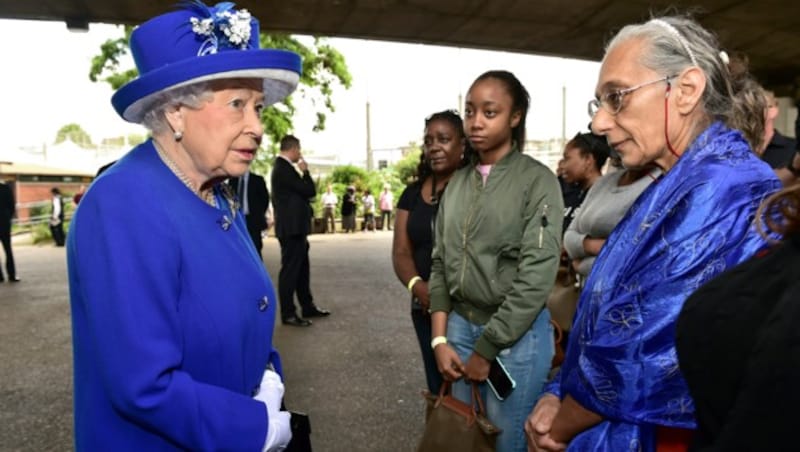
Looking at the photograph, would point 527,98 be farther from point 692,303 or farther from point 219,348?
point 692,303

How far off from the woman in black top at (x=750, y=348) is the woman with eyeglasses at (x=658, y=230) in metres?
0.45

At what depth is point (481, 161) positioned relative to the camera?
98.3 inches

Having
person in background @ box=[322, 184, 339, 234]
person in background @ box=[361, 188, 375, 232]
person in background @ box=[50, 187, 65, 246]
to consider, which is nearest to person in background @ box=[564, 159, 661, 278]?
person in background @ box=[50, 187, 65, 246]

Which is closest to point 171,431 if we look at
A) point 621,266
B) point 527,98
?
point 621,266

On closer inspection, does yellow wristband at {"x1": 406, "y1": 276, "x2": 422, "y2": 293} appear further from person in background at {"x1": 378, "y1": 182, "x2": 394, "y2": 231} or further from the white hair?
person in background at {"x1": 378, "y1": 182, "x2": 394, "y2": 231}

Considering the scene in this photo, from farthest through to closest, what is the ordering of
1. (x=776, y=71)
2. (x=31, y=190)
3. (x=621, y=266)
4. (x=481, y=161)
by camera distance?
1. (x=31, y=190)
2. (x=776, y=71)
3. (x=481, y=161)
4. (x=621, y=266)

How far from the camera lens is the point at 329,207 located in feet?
66.9

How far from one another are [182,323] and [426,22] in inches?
280

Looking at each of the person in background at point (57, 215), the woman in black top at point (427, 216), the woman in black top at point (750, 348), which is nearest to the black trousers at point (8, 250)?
the person in background at point (57, 215)

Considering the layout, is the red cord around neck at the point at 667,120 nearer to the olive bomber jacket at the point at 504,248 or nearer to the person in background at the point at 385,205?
the olive bomber jacket at the point at 504,248

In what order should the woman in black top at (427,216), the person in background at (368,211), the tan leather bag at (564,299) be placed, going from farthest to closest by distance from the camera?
the person in background at (368,211) < the tan leather bag at (564,299) < the woman in black top at (427,216)

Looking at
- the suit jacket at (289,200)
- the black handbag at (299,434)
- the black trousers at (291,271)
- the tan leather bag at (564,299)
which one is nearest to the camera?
the black handbag at (299,434)

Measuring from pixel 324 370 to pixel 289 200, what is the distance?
236 cm

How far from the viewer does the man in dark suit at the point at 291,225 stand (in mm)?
6352
